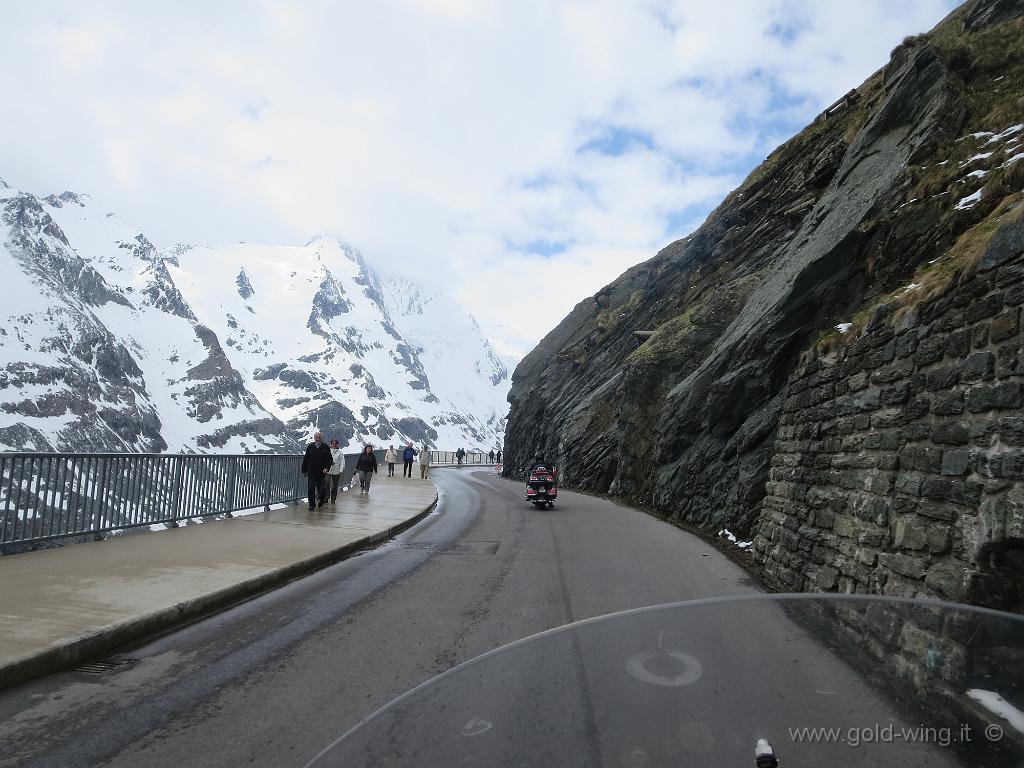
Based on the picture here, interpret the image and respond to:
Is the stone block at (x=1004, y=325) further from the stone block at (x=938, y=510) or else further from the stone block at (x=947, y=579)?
the stone block at (x=947, y=579)

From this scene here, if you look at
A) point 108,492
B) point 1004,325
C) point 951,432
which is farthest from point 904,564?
point 108,492

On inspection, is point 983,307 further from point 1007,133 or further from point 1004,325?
point 1007,133

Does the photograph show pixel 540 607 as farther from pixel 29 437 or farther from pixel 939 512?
pixel 29 437

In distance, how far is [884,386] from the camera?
21.3ft

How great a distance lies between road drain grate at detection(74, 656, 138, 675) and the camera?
4.59 meters

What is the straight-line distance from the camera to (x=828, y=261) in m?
10.8

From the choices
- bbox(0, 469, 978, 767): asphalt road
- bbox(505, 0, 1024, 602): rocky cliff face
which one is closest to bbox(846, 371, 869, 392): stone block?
bbox(505, 0, 1024, 602): rocky cliff face

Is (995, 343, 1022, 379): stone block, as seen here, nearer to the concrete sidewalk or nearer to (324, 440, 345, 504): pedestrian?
the concrete sidewalk

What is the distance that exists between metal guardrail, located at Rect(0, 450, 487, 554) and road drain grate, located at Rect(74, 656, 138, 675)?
414cm

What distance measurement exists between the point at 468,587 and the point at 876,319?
560 cm

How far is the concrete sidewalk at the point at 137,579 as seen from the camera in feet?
15.7

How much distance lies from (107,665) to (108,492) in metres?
5.44

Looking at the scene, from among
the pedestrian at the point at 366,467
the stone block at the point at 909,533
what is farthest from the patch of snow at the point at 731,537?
the pedestrian at the point at 366,467

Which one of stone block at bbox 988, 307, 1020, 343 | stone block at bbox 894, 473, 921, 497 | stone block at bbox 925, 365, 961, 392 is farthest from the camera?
stone block at bbox 894, 473, 921, 497
